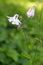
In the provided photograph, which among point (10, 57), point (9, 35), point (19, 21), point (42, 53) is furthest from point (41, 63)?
point (19, 21)

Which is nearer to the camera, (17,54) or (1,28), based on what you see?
(17,54)

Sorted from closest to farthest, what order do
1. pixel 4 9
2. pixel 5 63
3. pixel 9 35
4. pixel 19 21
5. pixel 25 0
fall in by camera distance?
1. pixel 19 21
2. pixel 5 63
3. pixel 9 35
4. pixel 4 9
5. pixel 25 0

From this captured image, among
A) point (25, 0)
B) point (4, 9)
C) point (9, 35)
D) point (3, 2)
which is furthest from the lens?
point (25, 0)

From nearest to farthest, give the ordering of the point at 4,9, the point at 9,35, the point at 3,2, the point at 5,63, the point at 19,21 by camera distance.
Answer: the point at 19,21 → the point at 5,63 → the point at 9,35 → the point at 4,9 → the point at 3,2

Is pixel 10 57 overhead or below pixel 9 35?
below

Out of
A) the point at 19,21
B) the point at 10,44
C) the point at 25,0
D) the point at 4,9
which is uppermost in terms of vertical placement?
the point at 25,0

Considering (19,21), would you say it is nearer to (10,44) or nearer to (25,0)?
(10,44)

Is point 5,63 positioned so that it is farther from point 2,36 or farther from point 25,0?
point 25,0

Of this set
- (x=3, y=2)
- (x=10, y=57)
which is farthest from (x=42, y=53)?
(x=3, y=2)

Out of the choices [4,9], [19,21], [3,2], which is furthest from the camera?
[3,2]
